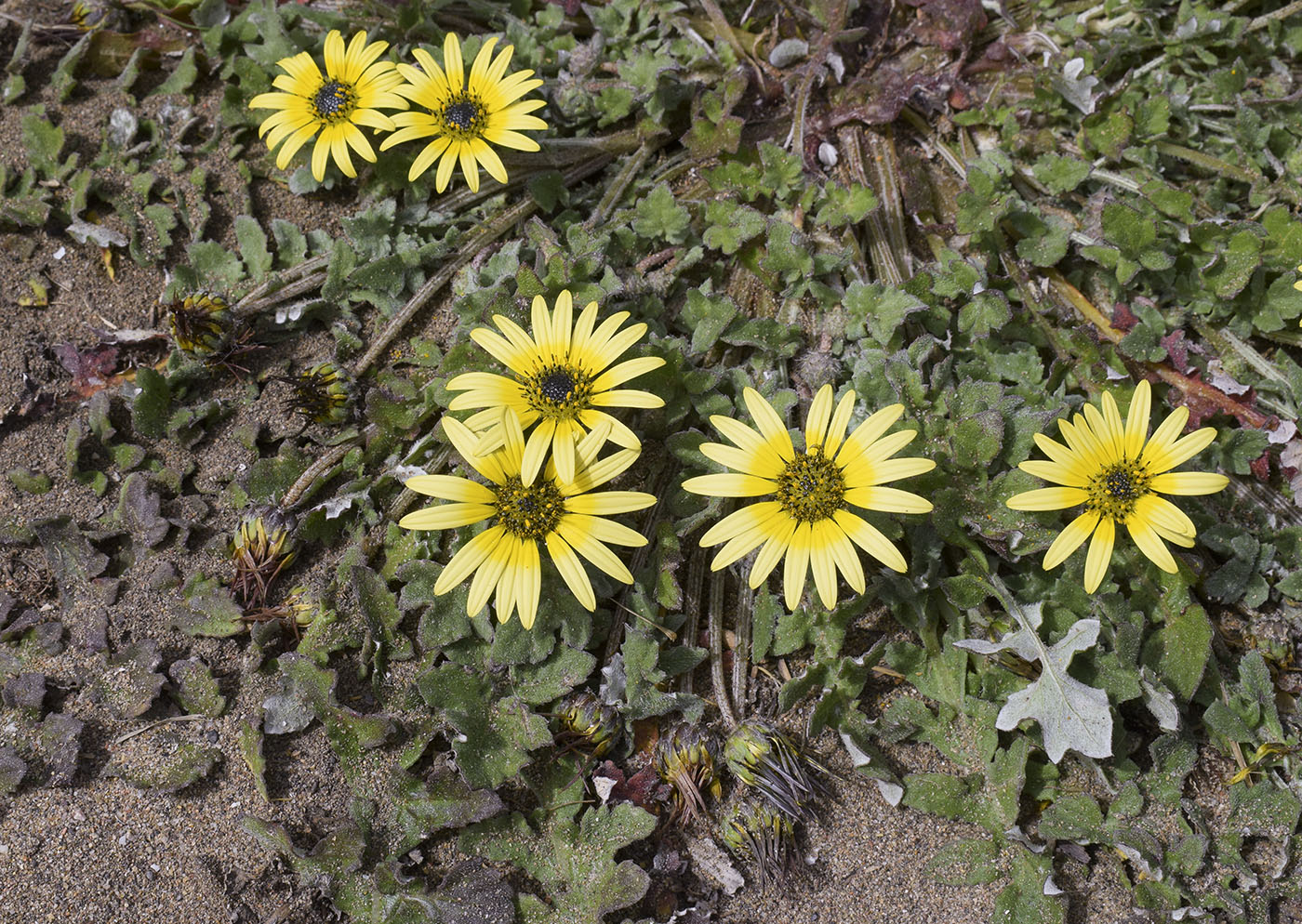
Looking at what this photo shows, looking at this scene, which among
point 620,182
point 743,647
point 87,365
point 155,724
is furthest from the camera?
point 620,182

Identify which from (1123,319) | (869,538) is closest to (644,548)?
(869,538)

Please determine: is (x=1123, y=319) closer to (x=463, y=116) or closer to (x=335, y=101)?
(x=463, y=116)

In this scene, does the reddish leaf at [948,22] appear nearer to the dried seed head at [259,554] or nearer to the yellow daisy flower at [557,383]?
the yellow daisy flower at [557,383]

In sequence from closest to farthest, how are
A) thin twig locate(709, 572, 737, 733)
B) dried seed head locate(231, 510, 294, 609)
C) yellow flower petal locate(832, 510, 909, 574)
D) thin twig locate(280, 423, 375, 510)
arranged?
1. yellow flower petal locate(832, 510, 909, 574)
2. thin twig locate(709, 572, 737, 733)
3. dried seed head locate(231, 510, 294, 609)
4. thin twig locate(280, 423, 375, 510)

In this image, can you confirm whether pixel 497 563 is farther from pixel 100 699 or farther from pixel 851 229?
pixel 851 229

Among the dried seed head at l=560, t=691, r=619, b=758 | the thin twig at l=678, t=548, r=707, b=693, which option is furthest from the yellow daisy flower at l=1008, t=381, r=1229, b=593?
the dried seed head at l=560, t=691, r=619, b=758

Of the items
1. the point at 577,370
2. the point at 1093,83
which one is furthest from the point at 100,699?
the point at 1093,83

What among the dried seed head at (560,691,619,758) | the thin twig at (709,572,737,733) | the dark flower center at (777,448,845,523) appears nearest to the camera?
the dark flower center at (777,448,845,523)

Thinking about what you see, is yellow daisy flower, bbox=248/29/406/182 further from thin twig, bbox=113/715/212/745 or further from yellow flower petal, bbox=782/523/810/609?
yellow flower petal, bbox=782/523/810/609
